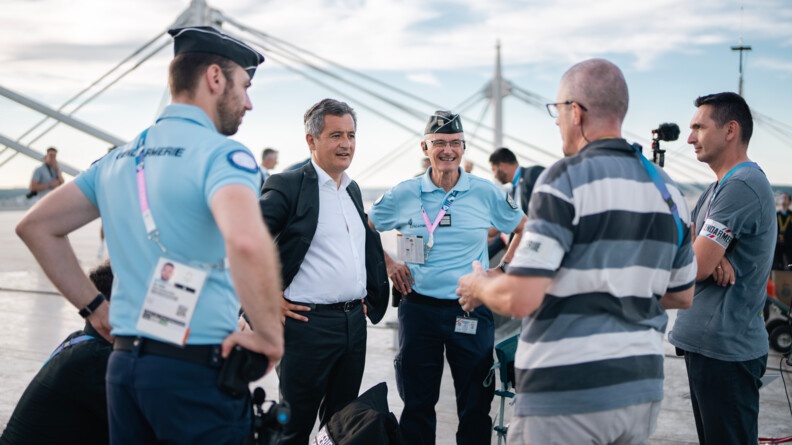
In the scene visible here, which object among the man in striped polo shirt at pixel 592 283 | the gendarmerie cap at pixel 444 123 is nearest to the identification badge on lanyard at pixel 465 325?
the gendarmerie cap at pixel 444 123

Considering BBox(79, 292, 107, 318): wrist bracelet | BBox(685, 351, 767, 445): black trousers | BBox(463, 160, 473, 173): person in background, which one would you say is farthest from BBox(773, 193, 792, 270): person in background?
BBox(79, 292, 107, 318): wrist bracelet

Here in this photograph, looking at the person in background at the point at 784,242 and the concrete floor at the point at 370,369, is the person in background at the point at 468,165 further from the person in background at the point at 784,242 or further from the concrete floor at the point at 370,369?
the person in background at the point at 784,242

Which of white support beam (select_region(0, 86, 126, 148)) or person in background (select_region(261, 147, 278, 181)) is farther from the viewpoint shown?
white support beam (select_region(0, 86, 126, 148))

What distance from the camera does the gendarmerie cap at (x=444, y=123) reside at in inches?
156

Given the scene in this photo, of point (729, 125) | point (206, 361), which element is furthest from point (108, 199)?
point (729, 125)

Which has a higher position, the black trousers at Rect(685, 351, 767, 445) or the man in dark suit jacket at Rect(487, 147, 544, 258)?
the man in dark suit jacket at Rect(487, 147, 544, 258)

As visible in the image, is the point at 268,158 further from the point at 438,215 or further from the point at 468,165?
the point at 438,215

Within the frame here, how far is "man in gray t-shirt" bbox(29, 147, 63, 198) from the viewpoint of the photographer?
11893 millimetres

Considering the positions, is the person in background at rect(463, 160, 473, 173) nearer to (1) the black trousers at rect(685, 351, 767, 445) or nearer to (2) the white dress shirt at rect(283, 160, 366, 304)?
(2) the white dress shirt at rect(283, 160, 366, 304)

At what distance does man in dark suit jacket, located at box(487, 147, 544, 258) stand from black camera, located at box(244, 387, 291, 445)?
679cm

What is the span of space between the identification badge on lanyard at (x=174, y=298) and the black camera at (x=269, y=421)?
37cm

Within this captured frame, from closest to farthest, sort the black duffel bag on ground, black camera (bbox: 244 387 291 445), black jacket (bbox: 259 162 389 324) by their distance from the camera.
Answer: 1. black camera (bbox: 244 387 291 445)
2. the black duffel bag on ground
3. black jacket (bbox: 259 162 389 324)

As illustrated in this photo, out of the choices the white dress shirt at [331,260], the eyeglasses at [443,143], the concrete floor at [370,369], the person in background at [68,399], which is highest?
the eyeglasses at [443,143]

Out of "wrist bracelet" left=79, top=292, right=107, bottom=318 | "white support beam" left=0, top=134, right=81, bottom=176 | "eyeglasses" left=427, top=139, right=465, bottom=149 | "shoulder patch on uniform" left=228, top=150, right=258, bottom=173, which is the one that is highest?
"white support beam" left=0, top=134, right=81, bottom=176
